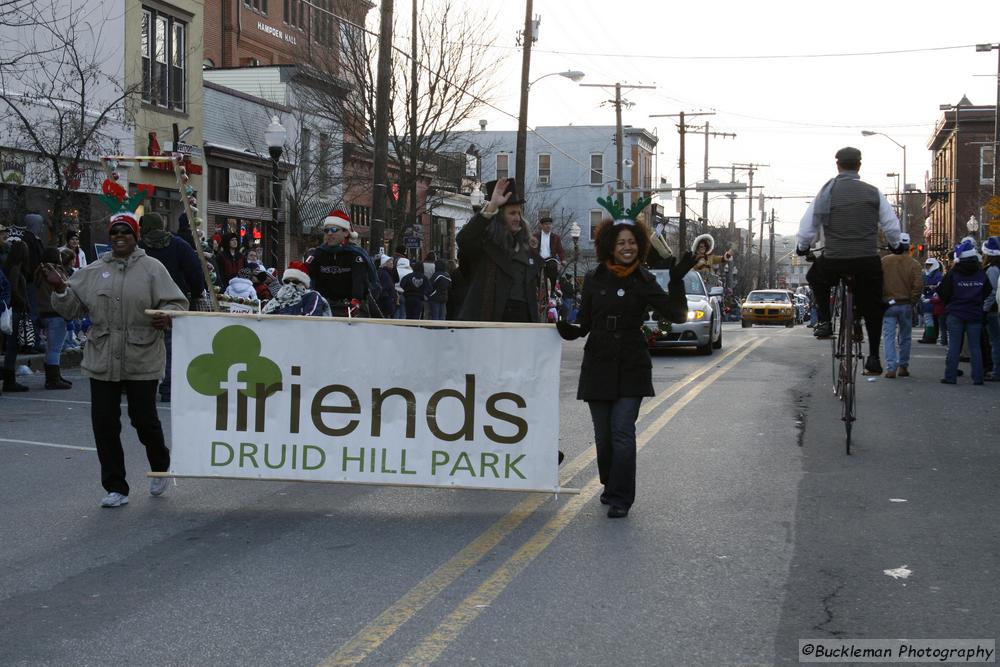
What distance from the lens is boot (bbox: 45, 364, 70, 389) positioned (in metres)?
14.9

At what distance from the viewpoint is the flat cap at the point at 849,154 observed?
33.7 ft

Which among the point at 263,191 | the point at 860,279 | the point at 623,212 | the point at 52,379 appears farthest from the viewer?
the point at 263,191

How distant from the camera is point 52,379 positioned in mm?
14945

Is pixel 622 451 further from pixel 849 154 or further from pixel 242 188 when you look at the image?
pixel 242 188

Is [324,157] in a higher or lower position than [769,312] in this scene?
higher

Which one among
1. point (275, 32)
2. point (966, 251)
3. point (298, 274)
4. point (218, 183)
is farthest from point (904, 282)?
point (275, 32)

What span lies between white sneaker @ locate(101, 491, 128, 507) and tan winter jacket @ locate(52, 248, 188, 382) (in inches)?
30.0

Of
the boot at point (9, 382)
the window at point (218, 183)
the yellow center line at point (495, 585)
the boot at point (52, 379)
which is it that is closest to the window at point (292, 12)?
the window at point (218, 183)

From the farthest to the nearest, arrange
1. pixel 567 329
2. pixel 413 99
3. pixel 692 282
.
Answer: pixel 413 99 → pixel 692 282 → pixel 567 329

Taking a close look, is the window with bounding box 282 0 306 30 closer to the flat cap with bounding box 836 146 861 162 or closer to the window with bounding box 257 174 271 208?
the window with bounding box 257 174 271 208

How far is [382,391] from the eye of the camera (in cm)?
774

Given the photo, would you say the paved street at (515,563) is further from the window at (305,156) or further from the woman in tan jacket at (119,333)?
the window at (305,156)

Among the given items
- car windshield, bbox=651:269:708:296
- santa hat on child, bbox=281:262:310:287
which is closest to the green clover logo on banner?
santa hat on child, bbox=281:262:310:287

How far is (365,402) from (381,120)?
15.1 m
